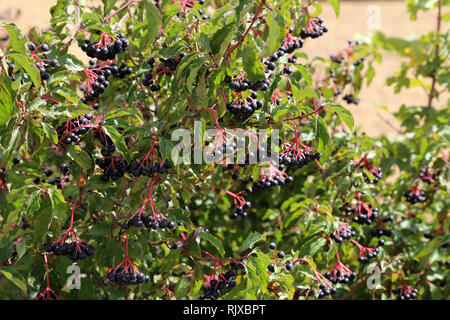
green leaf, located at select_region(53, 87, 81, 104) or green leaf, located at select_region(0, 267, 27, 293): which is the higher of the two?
green leaf, located at select_region(53, 87, 81, 104)

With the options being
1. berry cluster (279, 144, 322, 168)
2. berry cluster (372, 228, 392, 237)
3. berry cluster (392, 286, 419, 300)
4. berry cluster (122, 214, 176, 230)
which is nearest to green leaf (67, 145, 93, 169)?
berry cluster (122, 214, 176, 230)

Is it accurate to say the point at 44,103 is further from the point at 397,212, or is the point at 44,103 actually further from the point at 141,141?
the point at 397,212

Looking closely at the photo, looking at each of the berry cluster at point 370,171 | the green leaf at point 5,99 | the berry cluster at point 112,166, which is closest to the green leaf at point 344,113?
the berry cluster at point 370,171

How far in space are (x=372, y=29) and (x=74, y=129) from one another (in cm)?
767

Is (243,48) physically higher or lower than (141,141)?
higher

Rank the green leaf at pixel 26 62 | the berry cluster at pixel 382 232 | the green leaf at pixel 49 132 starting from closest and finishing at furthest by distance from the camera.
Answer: the green leaf at pixel 26 62 < the green leaf at pixel 49 132 < the berry cluster at pixel 382 232

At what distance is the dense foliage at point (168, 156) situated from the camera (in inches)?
99.7

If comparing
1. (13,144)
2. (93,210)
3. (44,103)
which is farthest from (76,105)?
(93,210)

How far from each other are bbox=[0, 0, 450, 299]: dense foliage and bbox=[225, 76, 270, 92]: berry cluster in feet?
0.03

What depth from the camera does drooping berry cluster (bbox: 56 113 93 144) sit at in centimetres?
Answer: 265

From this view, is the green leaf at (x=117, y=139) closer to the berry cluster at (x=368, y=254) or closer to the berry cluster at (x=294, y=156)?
the berry cluster at (x=294, y=156)

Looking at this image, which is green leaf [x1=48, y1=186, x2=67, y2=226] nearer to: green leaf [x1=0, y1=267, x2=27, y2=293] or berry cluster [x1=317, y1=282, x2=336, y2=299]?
green leaf [x1=0, y1=267, x2=27, y2=293]
